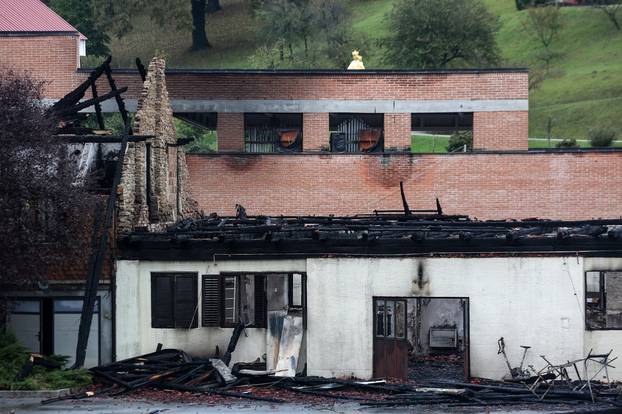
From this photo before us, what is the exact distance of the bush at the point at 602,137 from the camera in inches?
2753

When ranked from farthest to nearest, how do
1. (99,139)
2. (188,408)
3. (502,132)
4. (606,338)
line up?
(502,132)
(99,139)
(606,338)
(188,408)

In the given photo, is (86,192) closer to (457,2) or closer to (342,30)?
(457,2)

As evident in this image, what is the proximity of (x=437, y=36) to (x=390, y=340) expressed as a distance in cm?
5581

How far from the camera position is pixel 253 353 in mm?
32375

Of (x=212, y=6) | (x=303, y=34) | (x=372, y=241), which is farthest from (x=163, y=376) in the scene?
(x=212, y=6)

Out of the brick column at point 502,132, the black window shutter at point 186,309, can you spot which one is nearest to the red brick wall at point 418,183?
the brick column at point 502,132

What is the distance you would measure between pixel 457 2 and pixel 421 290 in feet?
191

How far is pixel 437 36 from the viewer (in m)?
85.4

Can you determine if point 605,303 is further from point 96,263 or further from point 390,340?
point 96,263

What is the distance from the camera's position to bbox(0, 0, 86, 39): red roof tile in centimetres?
6825

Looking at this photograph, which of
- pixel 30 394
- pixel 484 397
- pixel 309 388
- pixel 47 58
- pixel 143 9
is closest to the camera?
pixel 484 397

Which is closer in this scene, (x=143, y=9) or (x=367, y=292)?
(x=367, y=292)

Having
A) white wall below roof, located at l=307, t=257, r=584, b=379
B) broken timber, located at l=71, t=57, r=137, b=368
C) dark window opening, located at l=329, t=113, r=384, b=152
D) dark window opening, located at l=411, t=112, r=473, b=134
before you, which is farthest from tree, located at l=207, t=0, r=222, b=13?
white wall below roof, located at l=307, t=257, r=584, b=379

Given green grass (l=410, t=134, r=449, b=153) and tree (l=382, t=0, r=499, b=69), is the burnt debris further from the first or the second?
tree (l=382, t=0, r=499, b=69)
